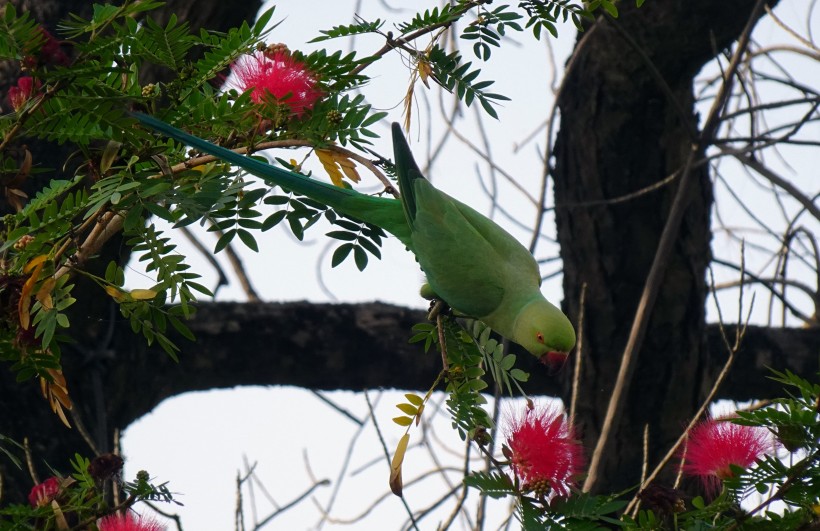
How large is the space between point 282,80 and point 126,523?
751mm

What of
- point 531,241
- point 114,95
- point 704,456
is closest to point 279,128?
point 114,95

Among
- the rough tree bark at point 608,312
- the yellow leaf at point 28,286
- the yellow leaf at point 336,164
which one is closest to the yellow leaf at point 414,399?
the yellow leaf at point 336,164

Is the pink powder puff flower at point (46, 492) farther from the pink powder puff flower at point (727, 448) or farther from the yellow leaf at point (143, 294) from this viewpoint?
the pink powder puff flower at point (727, 448)

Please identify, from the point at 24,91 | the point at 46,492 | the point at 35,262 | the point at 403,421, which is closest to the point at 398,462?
the point at 403,421

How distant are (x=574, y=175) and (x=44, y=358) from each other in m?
2.51

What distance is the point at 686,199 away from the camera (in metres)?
3.08

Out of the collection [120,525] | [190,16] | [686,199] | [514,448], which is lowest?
[120,525]

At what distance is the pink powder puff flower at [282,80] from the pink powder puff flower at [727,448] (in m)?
0.86

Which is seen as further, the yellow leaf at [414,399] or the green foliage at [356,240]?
the green foliage at [356,240]


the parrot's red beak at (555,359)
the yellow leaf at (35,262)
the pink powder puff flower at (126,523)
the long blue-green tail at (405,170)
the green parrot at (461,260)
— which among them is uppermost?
the long blue-green tail at (405,170)

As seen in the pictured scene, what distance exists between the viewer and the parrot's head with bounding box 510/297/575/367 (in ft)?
6.52

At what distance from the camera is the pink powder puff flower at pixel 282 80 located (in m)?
1.53

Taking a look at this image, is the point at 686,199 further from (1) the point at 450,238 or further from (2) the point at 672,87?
(1) the point at 450,238

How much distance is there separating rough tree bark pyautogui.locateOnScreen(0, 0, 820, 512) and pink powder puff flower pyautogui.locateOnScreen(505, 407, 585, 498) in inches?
75.7
